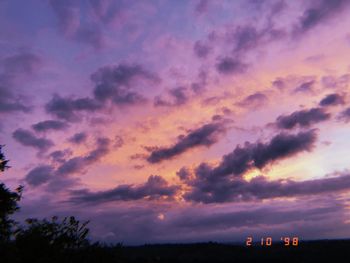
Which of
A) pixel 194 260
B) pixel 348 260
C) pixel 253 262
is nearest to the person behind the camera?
pixel 348 260

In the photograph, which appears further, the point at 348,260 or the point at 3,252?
the point at 348,260

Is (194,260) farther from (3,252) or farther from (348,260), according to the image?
(3,252)

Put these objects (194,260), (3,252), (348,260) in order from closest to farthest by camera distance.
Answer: (3,252)
(348,260)
(194,260)

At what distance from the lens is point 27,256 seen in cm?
2927

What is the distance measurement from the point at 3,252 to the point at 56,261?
4.21 meters

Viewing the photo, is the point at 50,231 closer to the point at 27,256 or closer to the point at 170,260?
the point at 27,256

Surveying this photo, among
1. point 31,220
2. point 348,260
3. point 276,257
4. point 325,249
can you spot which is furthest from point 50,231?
point 325,249

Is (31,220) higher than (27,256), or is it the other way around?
(31,220)

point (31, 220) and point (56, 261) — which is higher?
point (31, 220)

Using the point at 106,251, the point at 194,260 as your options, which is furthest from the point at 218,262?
the point at 106,251

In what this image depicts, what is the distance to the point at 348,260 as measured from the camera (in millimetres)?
164250

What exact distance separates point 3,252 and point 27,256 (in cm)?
298

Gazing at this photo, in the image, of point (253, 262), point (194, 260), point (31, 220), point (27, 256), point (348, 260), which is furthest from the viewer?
point (194, 260)

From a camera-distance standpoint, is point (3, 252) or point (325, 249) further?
point (325, 249)
